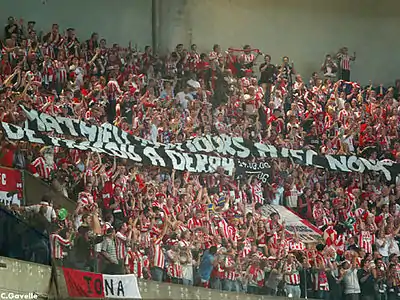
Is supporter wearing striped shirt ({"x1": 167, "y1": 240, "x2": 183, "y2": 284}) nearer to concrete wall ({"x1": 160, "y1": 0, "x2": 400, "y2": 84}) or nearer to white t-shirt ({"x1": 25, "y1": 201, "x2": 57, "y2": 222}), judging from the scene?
white t-shirt ({"x1": 25, "y1": 201, "x2": 57, "y2": 222})

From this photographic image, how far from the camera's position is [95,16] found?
15.2 meters

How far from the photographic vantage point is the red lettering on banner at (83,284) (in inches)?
393

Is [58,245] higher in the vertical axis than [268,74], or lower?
lower

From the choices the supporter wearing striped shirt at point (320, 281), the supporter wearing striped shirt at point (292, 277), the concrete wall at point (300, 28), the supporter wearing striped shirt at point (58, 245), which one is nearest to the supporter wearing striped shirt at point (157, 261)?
the supporter wearing striped shirt at point (58, 245)

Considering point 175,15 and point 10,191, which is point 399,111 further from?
point 10,191

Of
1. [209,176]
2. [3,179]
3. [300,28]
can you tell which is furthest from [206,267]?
[300,28]

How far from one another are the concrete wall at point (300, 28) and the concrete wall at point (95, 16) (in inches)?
18.5

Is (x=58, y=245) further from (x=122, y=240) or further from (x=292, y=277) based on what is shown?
(x=292, y=277)

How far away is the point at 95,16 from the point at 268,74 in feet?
10.3

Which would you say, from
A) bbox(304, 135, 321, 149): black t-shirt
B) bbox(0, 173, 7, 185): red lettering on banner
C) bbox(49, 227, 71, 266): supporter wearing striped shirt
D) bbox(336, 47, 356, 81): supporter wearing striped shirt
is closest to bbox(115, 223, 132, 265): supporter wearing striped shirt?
bbox(49, 227, 71, 266): supporter wearing striped shirt

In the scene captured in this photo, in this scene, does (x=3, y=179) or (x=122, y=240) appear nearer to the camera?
(x=3, y=179)

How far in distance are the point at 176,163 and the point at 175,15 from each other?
3470 millimetres

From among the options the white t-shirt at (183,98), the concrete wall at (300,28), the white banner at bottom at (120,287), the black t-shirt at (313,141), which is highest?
the concrete wall at (300,28)

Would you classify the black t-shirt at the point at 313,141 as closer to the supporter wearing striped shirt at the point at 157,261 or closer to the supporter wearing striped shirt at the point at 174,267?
the supporter wearing striped shirt at the point at 157,261
